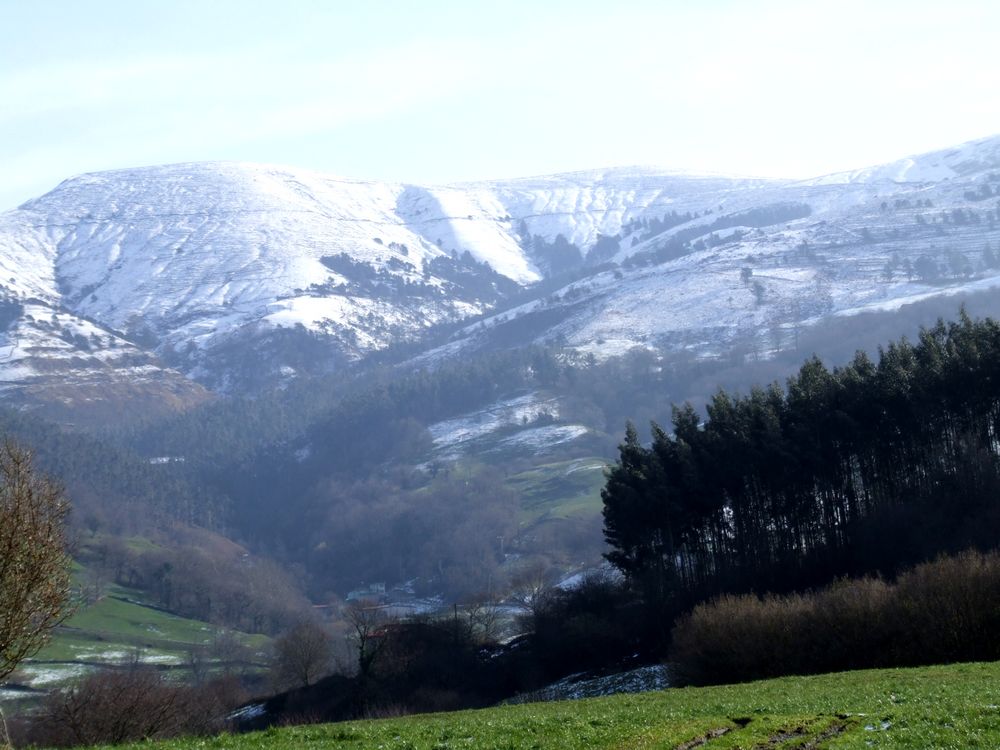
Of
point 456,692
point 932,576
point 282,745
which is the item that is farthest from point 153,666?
point 282,745

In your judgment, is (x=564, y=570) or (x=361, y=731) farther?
(x=564, y=570)

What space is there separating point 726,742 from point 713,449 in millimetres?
51520

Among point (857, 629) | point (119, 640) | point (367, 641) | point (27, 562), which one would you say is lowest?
point (119, 640)

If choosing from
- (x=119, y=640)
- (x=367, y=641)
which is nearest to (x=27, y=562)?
(x=367, y=641)

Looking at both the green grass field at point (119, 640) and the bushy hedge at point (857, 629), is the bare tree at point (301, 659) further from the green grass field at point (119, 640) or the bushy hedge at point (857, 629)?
the bushy hedge at point (857, 629)

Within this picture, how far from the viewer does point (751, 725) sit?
816 inches

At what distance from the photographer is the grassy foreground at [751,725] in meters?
18.5

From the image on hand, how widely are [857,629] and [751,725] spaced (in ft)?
75.1

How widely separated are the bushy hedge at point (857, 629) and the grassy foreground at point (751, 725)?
9.89 metres

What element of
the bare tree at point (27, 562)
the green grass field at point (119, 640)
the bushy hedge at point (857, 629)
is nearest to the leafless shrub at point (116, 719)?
the bare tree at point (27, 562)

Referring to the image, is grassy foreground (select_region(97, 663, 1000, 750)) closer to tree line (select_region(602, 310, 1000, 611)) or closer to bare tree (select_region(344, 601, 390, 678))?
tree line (select_region(602, 310, 1000, 611))

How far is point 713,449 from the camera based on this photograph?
2744 inches

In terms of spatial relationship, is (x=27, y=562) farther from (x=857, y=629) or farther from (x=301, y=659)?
(x=301, y=659)

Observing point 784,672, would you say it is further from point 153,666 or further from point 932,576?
point 153,666
